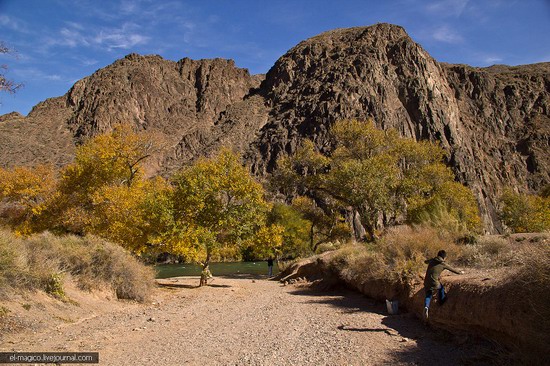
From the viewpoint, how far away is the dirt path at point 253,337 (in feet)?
25.7

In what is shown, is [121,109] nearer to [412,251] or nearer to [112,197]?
[112,197]

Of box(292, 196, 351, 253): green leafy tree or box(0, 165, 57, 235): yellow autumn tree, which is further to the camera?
box(292, 196, 351, 253): green leafy tree

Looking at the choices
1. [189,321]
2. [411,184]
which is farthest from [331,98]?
[189,321]

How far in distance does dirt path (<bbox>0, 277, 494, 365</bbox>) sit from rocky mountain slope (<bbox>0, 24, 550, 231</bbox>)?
116193 mm

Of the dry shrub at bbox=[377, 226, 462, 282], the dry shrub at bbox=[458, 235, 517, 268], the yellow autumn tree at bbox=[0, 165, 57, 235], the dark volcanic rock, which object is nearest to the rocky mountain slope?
the dark volcanic rock

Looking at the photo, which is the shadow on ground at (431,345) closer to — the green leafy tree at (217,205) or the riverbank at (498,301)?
the riverbank at (498,301)

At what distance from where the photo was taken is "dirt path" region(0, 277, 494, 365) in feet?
25.7

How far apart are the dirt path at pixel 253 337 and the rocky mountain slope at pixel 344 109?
116 meters

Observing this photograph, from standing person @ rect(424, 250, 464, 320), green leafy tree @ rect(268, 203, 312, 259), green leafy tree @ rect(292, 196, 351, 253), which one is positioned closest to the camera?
standing person @ rect(424, 250, 464, 320)

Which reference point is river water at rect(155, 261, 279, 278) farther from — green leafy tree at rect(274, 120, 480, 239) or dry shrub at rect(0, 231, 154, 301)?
dry shrub at rect(0, 231, 154, 301)

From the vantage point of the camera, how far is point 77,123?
14600 centimetres

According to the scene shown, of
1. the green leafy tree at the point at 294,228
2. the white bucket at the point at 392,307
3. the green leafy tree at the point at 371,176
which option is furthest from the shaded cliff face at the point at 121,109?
the white bucket at the point at 392,307

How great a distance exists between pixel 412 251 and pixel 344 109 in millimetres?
128286

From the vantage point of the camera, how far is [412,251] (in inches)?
496
